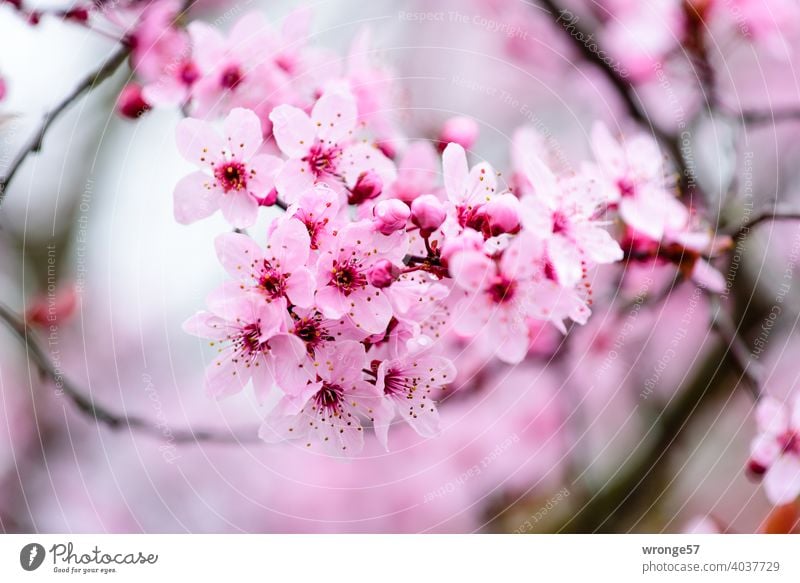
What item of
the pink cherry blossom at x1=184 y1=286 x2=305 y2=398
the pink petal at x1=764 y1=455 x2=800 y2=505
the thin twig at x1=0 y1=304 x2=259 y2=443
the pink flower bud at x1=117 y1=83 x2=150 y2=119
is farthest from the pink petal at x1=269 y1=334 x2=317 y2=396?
the pink petal at x1=764 y1=455 x2=800 y2=505

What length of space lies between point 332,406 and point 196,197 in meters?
0.26

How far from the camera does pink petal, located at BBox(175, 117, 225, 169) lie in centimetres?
67

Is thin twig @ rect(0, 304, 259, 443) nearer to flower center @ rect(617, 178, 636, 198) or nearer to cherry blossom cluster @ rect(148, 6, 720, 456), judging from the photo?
cherry blossom cluster @ rect(148, 6, 720, 456)

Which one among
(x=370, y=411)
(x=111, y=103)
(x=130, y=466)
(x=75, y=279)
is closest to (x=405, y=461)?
(x=370, y=411)

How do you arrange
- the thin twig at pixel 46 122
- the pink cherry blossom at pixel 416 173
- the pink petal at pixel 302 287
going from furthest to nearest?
the thin twig at pixel 46 122, the pink cherry blossom at pixel 416 173, the pink petal at pixel 302 287

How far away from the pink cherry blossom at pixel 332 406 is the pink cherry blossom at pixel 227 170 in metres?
0.17

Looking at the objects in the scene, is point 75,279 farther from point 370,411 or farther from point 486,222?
point 486,222

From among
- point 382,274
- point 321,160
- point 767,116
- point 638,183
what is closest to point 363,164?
point 321,160

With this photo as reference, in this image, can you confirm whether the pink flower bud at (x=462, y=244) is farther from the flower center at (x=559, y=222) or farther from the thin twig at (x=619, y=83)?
the thin twig at (x=619, y=83)

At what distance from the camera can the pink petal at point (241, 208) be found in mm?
658

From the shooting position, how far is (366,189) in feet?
2.12

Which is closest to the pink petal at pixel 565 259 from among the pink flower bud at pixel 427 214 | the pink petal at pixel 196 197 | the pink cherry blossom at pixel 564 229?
the pink cherry blossom at pixel 564 229

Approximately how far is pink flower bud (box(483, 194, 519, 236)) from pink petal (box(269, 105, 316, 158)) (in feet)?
0.64
